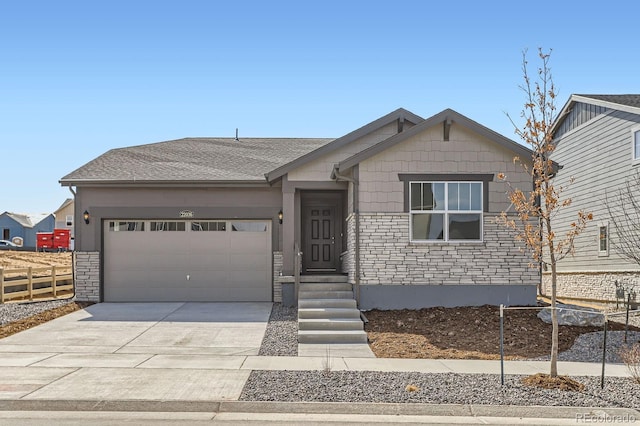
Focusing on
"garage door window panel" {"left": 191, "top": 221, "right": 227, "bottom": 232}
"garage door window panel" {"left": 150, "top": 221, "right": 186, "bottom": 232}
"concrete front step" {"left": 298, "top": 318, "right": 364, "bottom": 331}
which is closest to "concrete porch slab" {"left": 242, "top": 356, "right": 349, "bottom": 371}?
"concrete front step" {"left": 298, "top": 318, "right": 364, "bottom": 331}

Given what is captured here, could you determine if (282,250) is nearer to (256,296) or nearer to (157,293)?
(256,296)

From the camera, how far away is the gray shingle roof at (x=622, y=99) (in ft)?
68.1

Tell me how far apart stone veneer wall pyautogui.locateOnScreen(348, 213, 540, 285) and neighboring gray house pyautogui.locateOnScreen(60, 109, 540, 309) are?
24 millimetres

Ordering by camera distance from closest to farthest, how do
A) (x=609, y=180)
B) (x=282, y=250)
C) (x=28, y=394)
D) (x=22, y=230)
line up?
1. (x=28, y=394)
2. (x=282, y=250)
3. (x=609, y=180)
4. (x=22, y=230)

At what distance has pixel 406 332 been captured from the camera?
13.9 m

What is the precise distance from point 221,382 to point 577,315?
8.54 meters

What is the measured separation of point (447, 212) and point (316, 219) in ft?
17.3

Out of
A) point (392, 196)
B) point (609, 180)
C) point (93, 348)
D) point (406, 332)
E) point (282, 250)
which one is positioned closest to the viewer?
point (93, 348)

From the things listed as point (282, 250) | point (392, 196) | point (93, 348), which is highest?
point (392, 196)

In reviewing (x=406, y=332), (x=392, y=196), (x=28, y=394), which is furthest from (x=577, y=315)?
(x=28, y=394)

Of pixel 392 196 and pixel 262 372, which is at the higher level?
pixel 392 196

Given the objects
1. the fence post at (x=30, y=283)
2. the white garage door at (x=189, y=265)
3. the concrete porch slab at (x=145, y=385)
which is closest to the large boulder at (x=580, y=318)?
the concrete porch slab at (x=145, y=385)

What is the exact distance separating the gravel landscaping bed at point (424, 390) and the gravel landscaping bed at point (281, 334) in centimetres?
222

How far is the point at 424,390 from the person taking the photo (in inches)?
352
